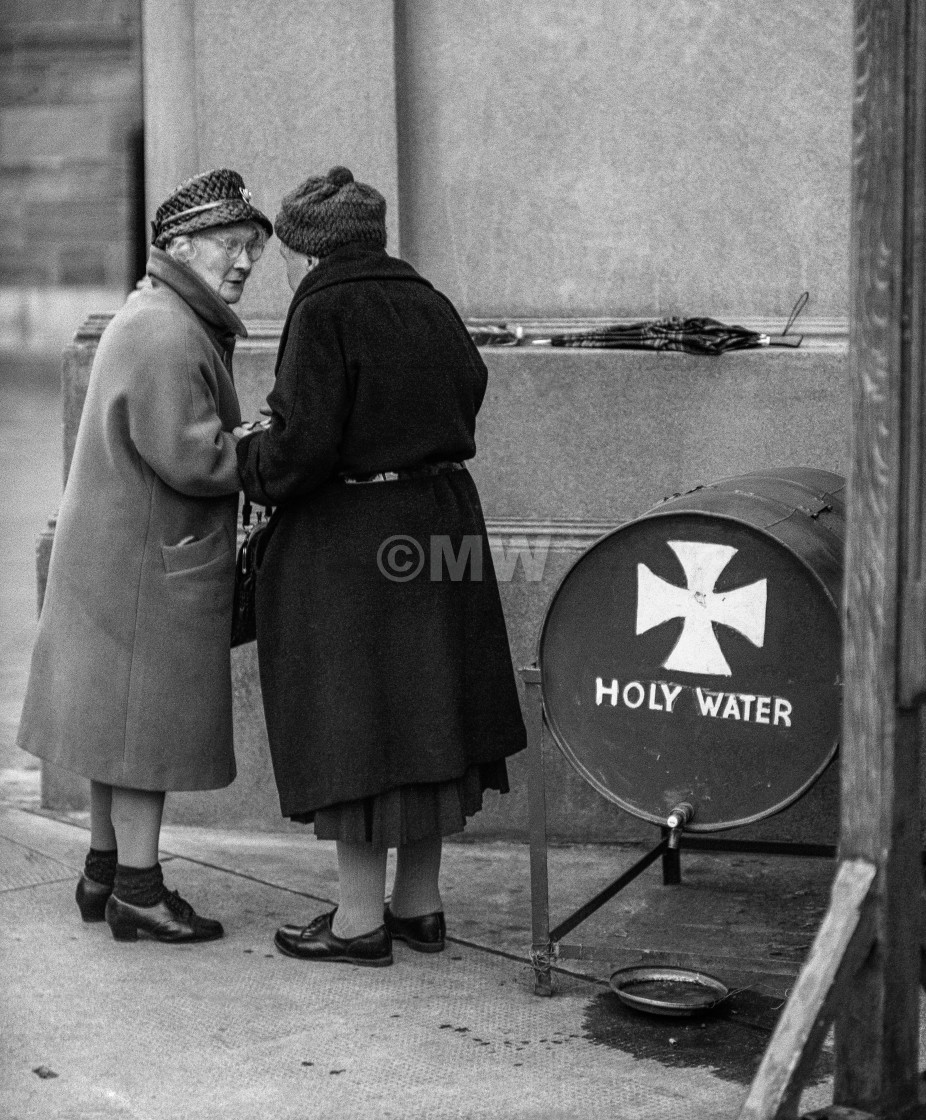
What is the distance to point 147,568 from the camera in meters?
4.61

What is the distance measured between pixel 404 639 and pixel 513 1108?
3.79ft

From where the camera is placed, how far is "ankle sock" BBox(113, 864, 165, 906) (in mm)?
4723

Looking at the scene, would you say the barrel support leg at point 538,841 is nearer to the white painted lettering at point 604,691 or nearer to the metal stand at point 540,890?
the metal stand at point 540,890

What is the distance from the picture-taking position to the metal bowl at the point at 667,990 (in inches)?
163

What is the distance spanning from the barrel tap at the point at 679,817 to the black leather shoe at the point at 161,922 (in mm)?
1346

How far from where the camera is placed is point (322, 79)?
18.6ft

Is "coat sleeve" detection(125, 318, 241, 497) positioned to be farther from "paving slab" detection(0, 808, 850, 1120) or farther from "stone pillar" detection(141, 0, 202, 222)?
"stone pillar" detection(141, 0, 202, 222)

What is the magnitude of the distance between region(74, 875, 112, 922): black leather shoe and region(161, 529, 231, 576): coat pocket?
0.88m

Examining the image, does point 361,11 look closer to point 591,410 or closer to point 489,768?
point 591,410

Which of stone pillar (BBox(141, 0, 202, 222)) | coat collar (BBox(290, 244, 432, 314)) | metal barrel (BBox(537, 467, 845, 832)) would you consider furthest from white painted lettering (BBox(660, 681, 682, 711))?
stone pillar (BBox(141, 0, 202, 222))

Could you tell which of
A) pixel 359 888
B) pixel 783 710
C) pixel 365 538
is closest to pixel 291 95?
pixel 365 538

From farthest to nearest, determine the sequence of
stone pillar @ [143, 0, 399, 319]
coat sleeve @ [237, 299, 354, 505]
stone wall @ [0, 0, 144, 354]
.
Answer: stone wall @ [0, 0, 144, 354] < stone pillar @ [143, 0, 399, 319] < coat sleeve @ [237, 299, 354, 505]

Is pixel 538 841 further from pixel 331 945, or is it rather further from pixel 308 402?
pixel 308 402

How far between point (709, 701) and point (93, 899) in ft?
5.97
